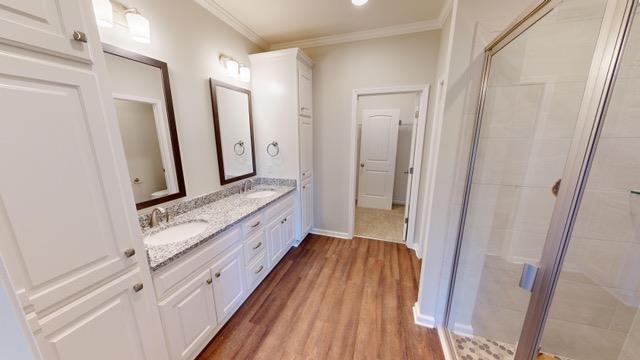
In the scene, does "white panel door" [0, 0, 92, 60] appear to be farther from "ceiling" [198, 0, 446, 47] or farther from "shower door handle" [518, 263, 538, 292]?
"shower door handle" [518, 263, 538, 292]

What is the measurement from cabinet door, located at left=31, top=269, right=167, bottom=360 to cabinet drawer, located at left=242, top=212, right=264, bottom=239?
797mm

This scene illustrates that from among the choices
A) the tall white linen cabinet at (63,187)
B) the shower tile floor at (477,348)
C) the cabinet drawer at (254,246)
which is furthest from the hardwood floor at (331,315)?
the tall white linen cabinet at (63,187)

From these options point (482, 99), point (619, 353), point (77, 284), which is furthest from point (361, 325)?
point (482, 99)

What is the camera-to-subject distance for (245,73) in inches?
95.1

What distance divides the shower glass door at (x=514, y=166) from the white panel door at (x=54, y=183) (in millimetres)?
1922

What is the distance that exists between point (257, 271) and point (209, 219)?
0.71m

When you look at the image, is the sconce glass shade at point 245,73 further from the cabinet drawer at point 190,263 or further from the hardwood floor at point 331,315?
the hardwood floor at point 331,315

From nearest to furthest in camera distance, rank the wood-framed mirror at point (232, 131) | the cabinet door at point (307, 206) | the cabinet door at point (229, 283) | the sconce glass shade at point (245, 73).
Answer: the cabinet door at point (229, 283) < the wood-framed mirror at point (232, 131) < the sconce glass shade at point (245, 73) < the cabinet door at point (307, 206)

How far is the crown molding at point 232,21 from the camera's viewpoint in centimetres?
195

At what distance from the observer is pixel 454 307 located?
166cm

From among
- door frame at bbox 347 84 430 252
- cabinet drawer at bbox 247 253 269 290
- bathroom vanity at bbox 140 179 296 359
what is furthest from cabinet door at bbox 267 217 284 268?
door frame at bbox 347 84 430 252

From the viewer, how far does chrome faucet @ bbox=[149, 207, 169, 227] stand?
61.5 inches

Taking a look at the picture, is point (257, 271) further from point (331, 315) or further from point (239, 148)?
point (239, 148)

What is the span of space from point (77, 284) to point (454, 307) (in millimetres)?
2213
